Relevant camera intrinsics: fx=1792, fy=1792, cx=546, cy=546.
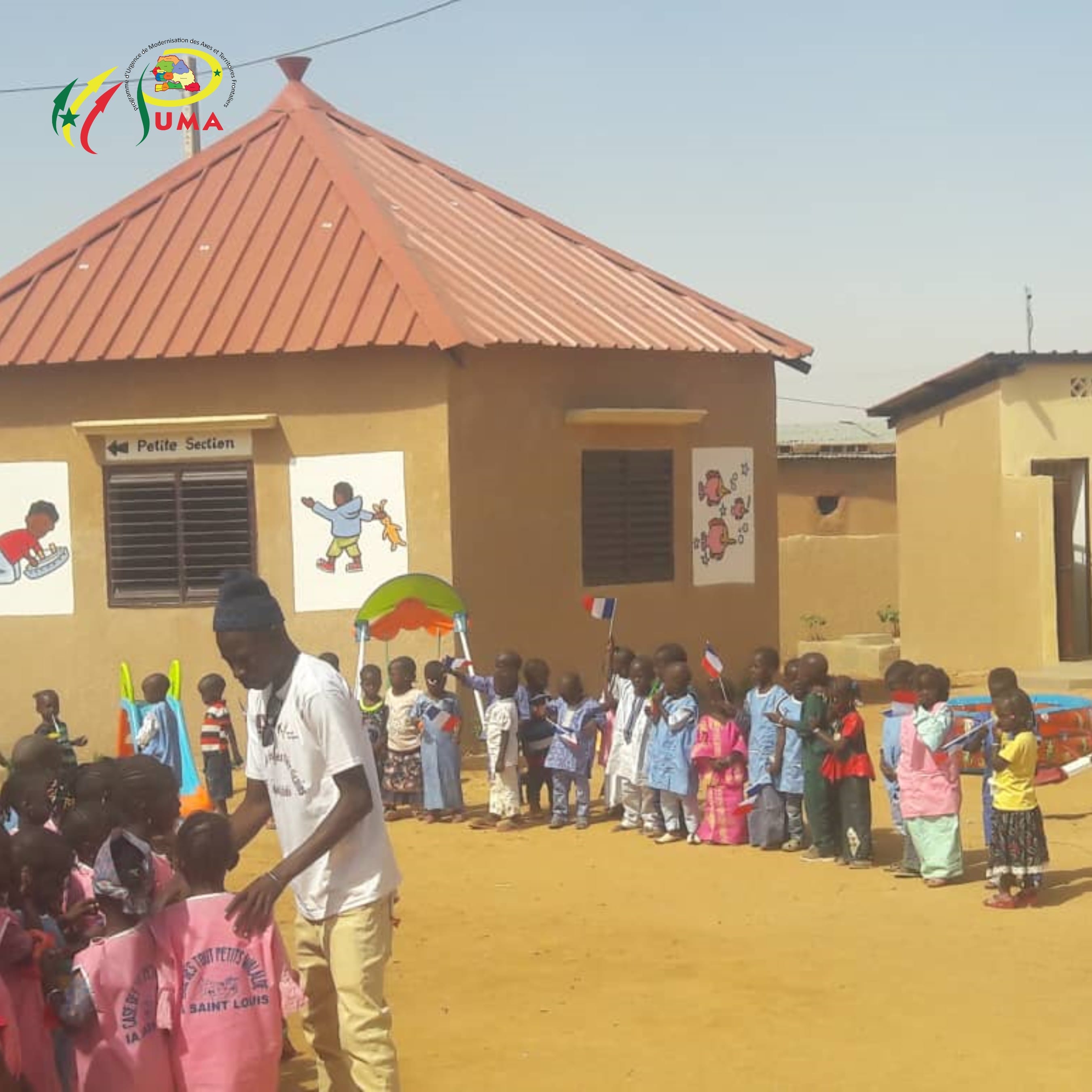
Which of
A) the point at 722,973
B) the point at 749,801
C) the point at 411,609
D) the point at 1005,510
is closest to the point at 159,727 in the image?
the point at 411,609

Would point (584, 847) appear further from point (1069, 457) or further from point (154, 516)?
point (1069, 457)

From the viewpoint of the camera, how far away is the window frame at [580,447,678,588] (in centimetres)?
1528

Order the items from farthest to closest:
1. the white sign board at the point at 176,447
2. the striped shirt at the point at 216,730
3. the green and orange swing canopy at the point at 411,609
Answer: the white sign board at the point at 176,447
the green and orange swing canopy at the point at 411,609
the striped shirt at the point at 216,730

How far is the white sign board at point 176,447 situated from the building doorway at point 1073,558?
8.82 meters

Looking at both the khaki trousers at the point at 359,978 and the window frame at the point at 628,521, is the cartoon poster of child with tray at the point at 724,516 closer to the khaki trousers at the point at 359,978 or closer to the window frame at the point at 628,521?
the window frame at the point at 628,521

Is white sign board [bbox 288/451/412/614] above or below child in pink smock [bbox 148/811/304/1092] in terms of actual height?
above

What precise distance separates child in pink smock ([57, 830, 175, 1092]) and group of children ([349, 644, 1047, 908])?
5.44m

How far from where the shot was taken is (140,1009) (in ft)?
14.4

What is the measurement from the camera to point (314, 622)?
14.5 metres

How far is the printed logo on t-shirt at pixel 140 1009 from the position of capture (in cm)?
436

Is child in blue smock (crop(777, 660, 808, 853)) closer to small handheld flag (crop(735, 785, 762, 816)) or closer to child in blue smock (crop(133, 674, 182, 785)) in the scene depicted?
small handheld flag (crop(735, 785, 762, 816))

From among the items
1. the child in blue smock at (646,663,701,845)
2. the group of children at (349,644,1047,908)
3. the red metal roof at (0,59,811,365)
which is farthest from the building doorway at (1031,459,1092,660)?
the child in blue smock at (646,663,701,845)

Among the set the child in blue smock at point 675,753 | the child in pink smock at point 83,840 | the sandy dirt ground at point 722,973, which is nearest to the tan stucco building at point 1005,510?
the sandy dirt ground at point 722,973

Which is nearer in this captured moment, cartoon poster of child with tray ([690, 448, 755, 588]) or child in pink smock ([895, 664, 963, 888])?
child in pink smock ([895, 664, 963, 888])
